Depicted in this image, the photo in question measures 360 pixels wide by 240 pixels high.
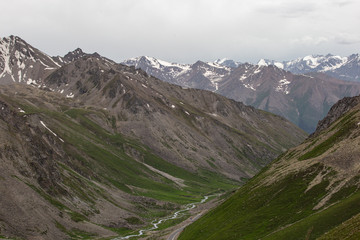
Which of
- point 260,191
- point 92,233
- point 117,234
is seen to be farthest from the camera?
point 117,234

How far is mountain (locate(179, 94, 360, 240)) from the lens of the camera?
66.4 m

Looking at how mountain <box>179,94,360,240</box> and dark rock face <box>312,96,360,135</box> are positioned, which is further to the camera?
dark rock face <box>312,96,360,135</box>

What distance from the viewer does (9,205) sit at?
414 feet

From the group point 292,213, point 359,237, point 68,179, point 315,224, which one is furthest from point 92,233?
point 359,237

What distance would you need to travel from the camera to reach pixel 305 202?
8206 centimetres

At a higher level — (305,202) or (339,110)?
(339,110)

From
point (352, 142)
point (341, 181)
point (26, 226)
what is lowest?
point (26, 226)

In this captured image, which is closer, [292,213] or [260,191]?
[292,213]

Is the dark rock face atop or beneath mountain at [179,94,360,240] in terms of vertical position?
atop

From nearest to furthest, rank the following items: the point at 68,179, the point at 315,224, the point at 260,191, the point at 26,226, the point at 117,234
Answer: the point at 315,224 → the point at 260,191 → the point at 26,226 → the point at 117,234 → the point at 68,179

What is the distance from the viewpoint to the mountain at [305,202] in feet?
218

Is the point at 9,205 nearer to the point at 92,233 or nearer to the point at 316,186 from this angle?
the point at 92,233

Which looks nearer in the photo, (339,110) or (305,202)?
(305,202)

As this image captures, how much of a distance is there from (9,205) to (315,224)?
94742 millimetres
